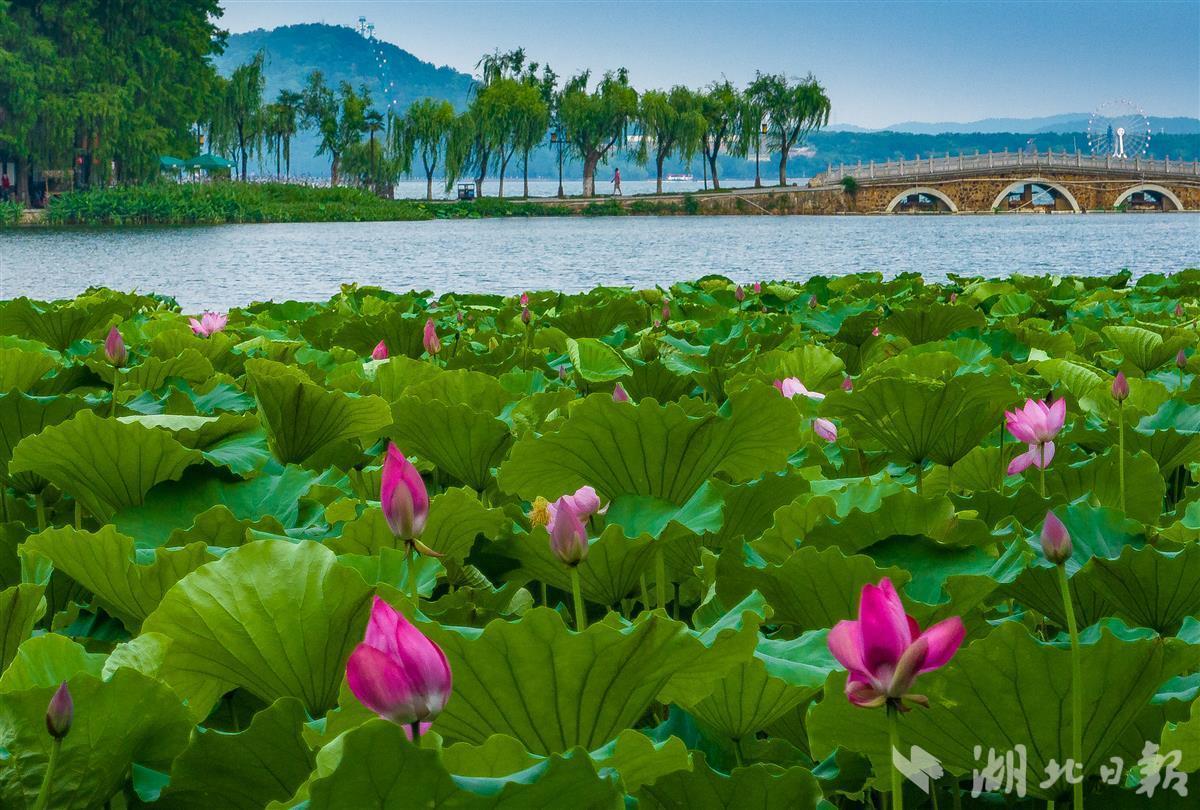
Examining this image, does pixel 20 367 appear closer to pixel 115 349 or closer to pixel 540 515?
pixel 115 349

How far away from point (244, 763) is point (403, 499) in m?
0.24

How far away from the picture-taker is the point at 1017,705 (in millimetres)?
728

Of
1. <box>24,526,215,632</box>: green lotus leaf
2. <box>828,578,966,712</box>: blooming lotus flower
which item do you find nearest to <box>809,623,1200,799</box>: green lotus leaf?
<box>828,578,966,712</box>: blooming lotus flower

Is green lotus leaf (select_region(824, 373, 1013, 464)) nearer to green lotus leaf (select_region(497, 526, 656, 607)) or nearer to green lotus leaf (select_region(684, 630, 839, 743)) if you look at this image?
green lotus leaf (select_region(497, 526, 656, 607))

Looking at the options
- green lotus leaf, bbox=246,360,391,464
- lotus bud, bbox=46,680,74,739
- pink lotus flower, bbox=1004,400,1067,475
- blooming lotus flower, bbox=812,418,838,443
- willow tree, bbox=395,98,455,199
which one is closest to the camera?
lotus bud, bbox=46,680,74,739

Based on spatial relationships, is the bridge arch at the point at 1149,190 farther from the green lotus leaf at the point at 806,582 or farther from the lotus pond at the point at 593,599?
the green lotus leaf at the point at 806,582

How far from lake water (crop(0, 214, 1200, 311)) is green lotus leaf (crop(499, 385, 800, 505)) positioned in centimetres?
1011

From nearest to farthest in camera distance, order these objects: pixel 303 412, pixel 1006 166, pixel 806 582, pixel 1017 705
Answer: pixel 1017 705
pixel 806 582
pixel 303 412
pixel 1006 166

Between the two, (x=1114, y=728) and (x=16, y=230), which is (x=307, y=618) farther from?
(x=16, y=230)

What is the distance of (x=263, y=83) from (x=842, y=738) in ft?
149

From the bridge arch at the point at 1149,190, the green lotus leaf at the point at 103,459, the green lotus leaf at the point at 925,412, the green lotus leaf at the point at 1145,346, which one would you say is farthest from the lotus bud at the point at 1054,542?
the bridge arch at the point at 1149,190

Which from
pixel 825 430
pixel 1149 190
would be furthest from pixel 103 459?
pixel 1149 190

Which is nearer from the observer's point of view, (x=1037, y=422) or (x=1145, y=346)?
(x=1037, y=422)

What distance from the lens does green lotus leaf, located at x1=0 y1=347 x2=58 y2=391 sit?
1852 mm
